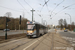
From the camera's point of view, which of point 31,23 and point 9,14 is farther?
point 9,14

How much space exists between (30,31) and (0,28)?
1829 inches

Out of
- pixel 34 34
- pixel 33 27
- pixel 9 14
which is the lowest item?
pixel 34 34

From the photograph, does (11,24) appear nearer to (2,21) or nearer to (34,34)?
(2,21)

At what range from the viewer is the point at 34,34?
57.6 feet

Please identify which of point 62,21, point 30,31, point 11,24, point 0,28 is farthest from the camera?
point 62,21

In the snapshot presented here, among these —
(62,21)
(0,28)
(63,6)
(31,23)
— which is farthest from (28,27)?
(62,21)

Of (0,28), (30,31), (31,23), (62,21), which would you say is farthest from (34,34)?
(62,21)

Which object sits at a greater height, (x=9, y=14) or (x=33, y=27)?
(x=9, y=14)

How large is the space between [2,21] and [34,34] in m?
48.6

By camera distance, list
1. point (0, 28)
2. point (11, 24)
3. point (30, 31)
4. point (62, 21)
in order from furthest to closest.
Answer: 1. point (62, 21)
2. point (11, 24)
3. point (0, 28)
4. point (30, 31)

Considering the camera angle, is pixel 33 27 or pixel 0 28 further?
pixel 0 28

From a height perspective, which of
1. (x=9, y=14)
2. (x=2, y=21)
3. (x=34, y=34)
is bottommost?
(x=34, y=34)

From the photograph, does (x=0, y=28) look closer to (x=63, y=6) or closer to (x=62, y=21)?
(x=63, y=6)

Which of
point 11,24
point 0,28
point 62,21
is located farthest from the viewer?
point 62,21
